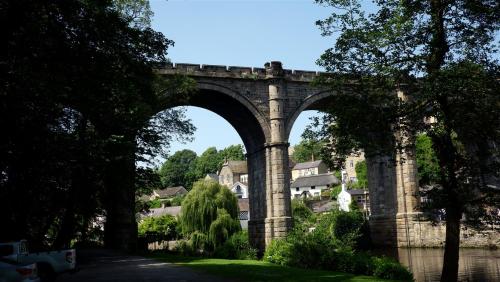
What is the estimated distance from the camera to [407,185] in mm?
34562

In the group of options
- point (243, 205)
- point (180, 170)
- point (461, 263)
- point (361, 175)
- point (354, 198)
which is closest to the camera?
point (461, 263)

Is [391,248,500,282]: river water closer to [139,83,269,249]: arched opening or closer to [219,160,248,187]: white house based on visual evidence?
[139,83,269,249]: arched opening

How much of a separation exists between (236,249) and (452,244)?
19.1 m

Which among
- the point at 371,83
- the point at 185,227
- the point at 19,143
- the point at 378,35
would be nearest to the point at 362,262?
the point at 371,83

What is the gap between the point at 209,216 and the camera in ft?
→ 111

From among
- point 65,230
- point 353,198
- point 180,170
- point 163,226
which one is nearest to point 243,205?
point 353,198

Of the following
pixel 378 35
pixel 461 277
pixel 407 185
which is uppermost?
pixel 378 35

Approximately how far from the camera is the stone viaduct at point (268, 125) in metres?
30.9

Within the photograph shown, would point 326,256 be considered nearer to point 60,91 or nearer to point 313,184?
point 60,91

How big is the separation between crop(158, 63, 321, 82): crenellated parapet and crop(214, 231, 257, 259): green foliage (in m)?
10.7

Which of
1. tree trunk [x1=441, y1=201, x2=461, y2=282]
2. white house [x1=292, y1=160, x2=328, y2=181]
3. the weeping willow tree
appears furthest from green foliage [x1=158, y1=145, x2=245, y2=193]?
tree trunk [x1=441, y1=201, x2=461, y2=282]

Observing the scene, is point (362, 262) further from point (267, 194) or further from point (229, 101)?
point (229, 101)

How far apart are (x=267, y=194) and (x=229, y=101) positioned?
21.9 feet

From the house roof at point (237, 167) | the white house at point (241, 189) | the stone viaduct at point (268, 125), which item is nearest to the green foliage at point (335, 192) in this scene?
the white house at point (241, 189)
